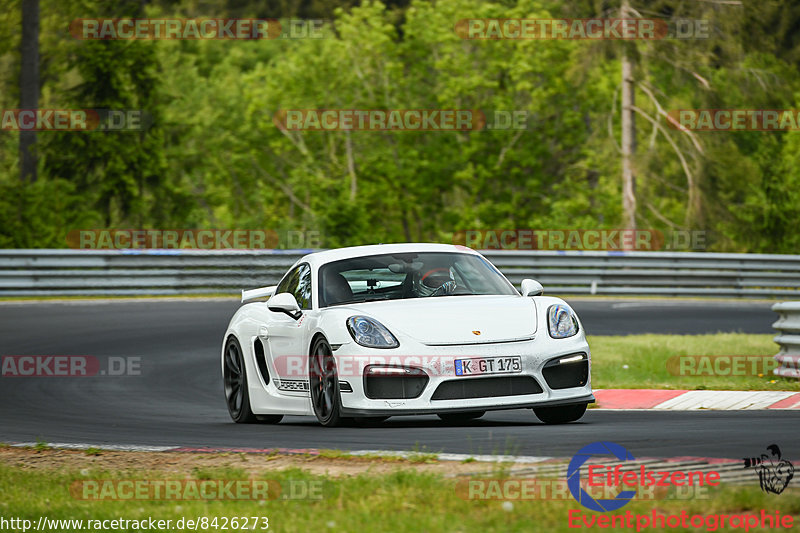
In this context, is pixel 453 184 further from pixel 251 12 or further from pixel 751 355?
pixel 751 355

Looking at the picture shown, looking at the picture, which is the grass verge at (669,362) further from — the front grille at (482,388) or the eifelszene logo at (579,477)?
the eifelszene logo at (579,477)

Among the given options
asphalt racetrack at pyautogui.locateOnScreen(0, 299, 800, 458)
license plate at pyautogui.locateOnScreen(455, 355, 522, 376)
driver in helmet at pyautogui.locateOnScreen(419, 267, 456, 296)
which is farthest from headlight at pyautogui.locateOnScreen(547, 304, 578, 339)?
driver in helmet at pyautogui.locateOnScreen(419, 267, 456, 296)

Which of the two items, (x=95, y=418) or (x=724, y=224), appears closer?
(x=95, y=418)

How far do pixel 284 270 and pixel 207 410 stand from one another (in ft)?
40.9

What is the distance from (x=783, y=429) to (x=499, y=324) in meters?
2.01

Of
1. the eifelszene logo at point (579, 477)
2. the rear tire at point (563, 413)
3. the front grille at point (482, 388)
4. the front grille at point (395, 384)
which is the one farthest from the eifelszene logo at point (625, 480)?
the rear tire at point (563, 413)

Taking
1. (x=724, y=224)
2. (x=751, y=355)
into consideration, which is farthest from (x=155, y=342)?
(x=724, y=224)

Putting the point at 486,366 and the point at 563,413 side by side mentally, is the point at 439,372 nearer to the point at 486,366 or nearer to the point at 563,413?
the point at 486,366

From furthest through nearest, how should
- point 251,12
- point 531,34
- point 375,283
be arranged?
point 251,12, point 531,34, point 375,283

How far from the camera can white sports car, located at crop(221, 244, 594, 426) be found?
28.1 feet

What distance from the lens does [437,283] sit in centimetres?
996

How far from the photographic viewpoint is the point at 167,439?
9.09 metres

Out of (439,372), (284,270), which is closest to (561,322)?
(439,372)

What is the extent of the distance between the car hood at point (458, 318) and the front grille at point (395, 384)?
0.83ft
